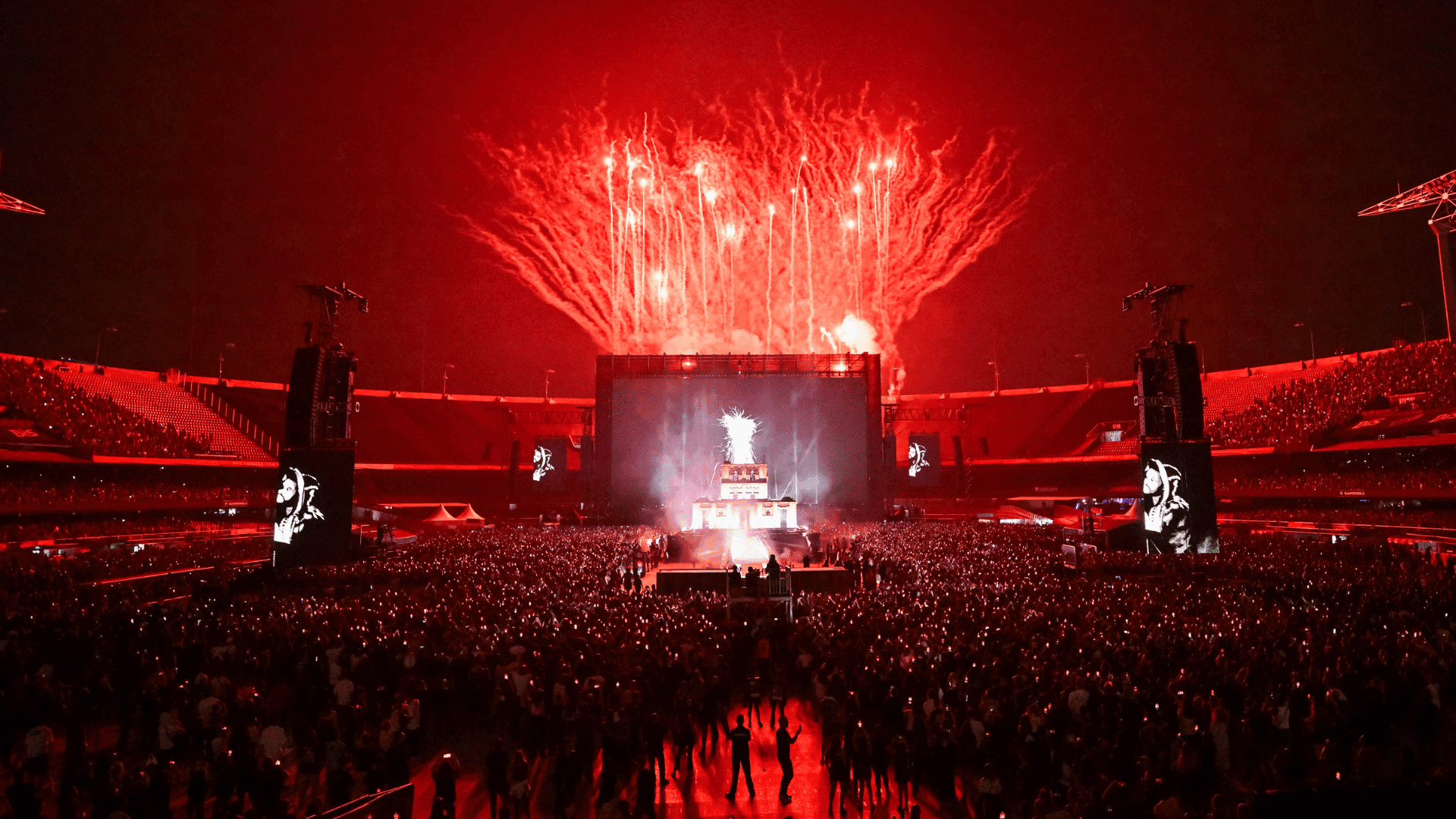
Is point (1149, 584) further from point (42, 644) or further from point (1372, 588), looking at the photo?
point (42, 644)

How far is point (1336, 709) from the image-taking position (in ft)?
35.0

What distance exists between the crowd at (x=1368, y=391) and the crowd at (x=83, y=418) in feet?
203

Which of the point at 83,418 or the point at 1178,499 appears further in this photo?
the point at 83,418

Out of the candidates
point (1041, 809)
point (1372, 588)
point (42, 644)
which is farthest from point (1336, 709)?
point (42, 644)

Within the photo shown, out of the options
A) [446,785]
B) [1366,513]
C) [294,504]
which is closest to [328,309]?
[294,504]

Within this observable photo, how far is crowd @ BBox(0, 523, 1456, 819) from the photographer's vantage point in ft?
30.5

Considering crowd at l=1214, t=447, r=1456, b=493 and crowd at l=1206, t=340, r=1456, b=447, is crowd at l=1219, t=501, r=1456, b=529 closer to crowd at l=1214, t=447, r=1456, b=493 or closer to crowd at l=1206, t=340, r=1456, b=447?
crowd at l=1214, t=447, r=1456, b=493

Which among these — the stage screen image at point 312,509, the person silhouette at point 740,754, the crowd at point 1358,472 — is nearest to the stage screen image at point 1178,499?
the crowd at point 1358,472

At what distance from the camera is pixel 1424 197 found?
44.2 m

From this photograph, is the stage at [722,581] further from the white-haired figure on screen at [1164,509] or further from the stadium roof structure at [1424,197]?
the stadium roof structure at [1424,197]

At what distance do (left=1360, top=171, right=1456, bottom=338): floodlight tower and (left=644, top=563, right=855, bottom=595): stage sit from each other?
41363 millimetres

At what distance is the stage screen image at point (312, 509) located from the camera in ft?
88.9

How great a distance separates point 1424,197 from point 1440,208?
380 cm

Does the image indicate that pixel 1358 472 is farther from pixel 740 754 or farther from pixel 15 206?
pixel 15 206
